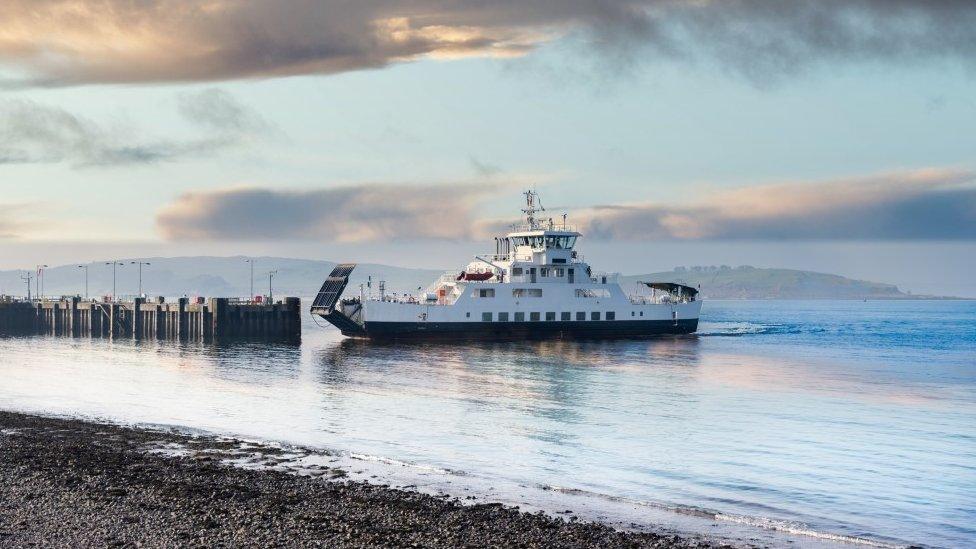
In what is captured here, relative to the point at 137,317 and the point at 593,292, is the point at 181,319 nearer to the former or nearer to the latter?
the point at 137,317

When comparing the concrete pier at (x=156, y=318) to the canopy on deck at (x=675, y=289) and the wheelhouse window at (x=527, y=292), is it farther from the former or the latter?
the canopy on deck at (x=675, y=289)

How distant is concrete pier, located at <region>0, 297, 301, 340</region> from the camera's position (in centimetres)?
8344

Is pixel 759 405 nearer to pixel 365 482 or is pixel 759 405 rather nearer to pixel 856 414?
pixel 856 414

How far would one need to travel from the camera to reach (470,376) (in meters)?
49.8

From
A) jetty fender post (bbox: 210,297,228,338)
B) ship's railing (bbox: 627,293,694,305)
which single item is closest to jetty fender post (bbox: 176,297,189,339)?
jetty fender post (bbox: 210,297,228,338)

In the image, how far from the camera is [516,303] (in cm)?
7719

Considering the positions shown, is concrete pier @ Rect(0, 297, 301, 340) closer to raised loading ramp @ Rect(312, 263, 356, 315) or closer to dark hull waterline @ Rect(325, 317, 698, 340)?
raised loading ramp @ Rect(312, 263, 356, 315)

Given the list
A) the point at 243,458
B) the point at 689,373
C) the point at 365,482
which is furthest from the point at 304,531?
the point at 689,373

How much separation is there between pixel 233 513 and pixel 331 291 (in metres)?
59.2

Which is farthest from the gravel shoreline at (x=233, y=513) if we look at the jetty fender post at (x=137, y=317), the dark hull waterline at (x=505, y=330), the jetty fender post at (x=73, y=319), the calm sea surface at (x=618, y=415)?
the jetty fender post at (x=73, y=319)

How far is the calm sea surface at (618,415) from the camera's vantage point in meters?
22.1

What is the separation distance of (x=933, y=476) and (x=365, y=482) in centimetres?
1495

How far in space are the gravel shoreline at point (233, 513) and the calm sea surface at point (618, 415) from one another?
11.2 feet

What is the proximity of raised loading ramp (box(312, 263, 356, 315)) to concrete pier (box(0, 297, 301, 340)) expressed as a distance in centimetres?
791
